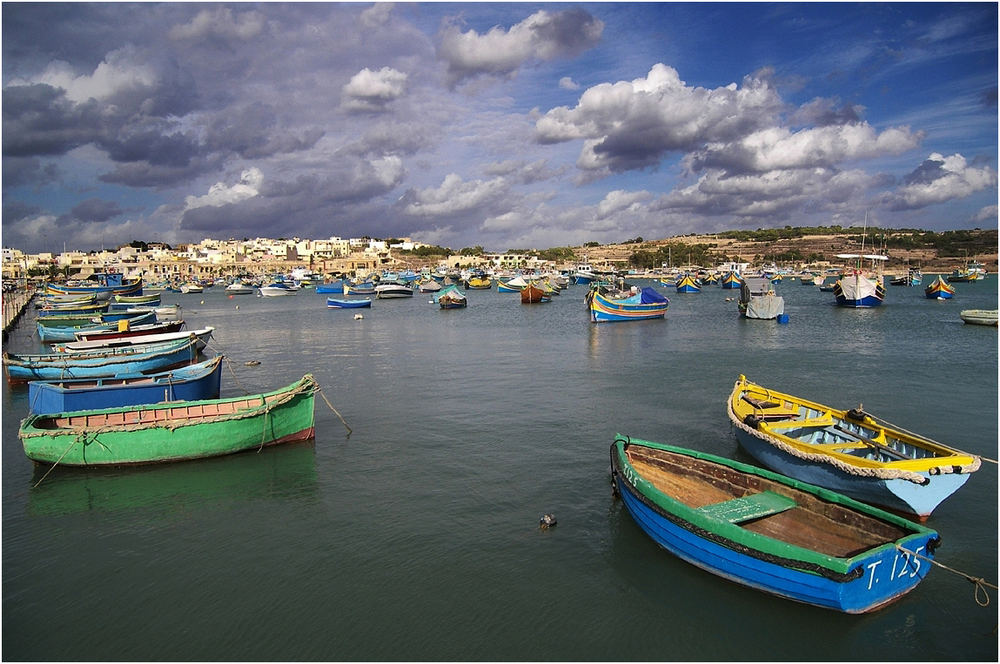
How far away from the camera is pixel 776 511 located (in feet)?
34.0

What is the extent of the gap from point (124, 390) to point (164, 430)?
14.5 feet

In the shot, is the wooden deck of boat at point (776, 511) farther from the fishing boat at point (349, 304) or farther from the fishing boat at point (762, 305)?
the fishing boat at point (349, 304)

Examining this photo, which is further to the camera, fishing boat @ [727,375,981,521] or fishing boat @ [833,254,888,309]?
fishing boat @ [833,254,888,309]

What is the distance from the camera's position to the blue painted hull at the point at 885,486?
10859 millimetres

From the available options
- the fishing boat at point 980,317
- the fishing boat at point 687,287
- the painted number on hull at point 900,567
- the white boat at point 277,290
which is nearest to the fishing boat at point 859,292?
the fishing boat at point 980,317

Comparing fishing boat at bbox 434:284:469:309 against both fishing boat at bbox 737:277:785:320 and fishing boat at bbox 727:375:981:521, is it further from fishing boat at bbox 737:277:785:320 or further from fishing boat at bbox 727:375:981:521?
fishing boat at bbox 727:375:981:521

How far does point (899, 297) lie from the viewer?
7294cm

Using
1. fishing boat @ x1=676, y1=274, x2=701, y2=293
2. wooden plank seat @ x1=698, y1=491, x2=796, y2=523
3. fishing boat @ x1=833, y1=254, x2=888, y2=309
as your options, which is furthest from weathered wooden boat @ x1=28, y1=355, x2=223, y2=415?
fishing boat @ x1=676, y1=274, x2=701, y2=293

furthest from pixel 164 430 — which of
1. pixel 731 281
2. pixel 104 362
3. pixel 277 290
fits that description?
pixel 731 281

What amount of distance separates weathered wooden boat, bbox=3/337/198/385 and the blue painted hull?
22151 millimetres

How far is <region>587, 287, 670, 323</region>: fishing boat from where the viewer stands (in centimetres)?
4853

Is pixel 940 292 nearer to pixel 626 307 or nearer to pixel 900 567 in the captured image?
pixel 626 307

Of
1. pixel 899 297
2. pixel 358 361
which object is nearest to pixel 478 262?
pixel 899 297

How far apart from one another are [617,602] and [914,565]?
4.31m
